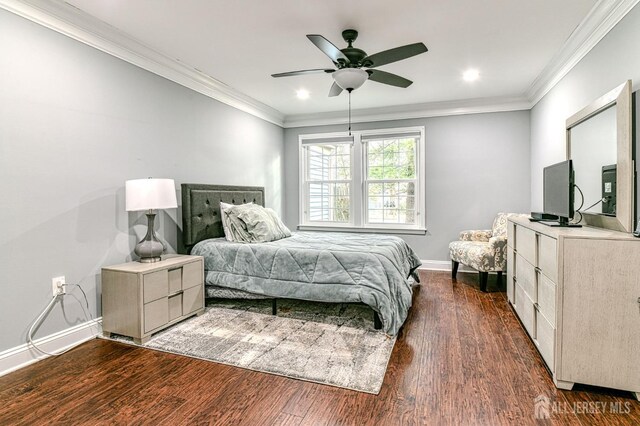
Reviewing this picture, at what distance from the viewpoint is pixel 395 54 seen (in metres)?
2.60

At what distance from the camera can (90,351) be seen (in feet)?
8.21

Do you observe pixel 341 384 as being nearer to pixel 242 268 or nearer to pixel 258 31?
pixel 242 268

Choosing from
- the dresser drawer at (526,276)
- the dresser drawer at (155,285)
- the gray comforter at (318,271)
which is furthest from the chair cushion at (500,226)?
the dresser drawer at (155,285)

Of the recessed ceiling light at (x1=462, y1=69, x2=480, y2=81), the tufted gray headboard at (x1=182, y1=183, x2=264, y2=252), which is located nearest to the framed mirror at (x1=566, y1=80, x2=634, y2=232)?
the recessed ceiling light at (x1=462, y1=69, x2=480, y2=81)

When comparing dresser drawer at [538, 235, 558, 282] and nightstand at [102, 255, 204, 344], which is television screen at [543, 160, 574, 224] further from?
nightstand at [102, 255, 204, 344]

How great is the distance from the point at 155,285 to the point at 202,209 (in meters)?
1.28

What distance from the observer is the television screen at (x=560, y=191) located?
8.04 ft

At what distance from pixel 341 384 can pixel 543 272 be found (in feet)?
5.15

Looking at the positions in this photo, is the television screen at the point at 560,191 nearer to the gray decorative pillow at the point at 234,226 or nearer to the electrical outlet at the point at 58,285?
the gray decorative pillow at the point at 234,226

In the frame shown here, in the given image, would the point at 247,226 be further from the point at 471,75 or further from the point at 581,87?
the point at 581,87

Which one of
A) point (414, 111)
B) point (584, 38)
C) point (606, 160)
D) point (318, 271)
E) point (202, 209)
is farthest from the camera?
point (414, 111)

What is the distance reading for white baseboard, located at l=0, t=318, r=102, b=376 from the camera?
7.23ft

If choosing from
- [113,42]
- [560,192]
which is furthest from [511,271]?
[113,42]

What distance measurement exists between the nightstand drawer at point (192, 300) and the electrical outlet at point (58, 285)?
2.90 feet
